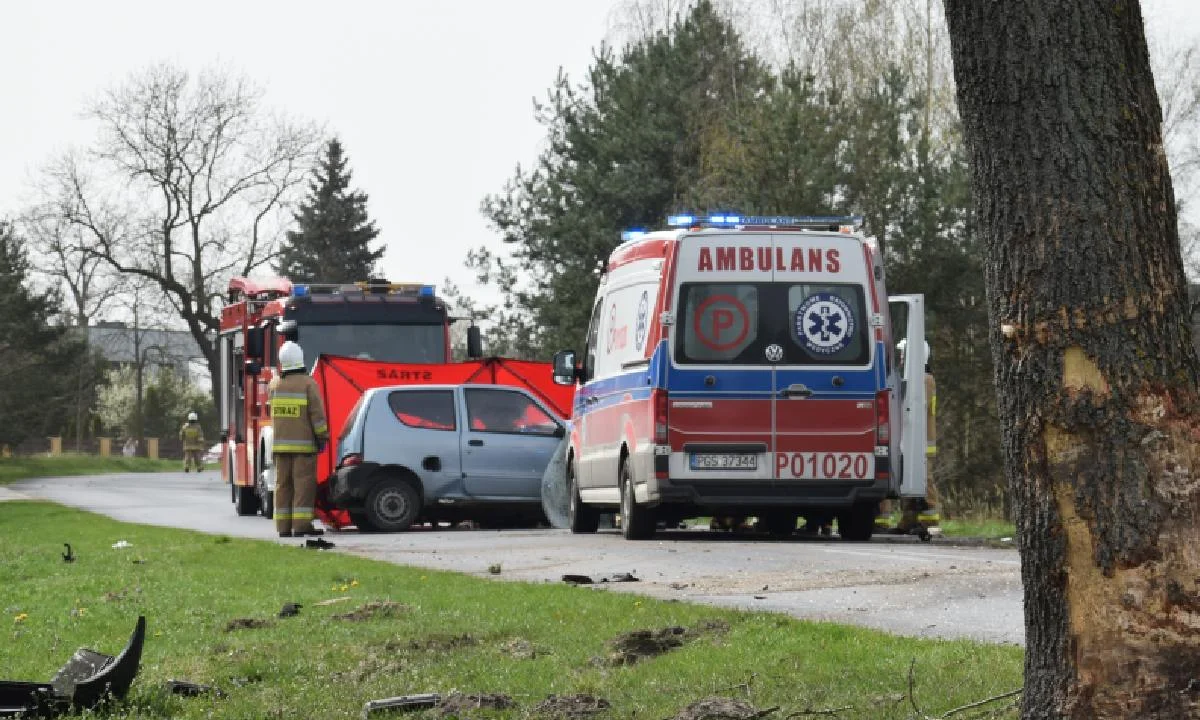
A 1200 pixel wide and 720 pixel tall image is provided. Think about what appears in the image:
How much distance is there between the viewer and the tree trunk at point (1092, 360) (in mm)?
4859

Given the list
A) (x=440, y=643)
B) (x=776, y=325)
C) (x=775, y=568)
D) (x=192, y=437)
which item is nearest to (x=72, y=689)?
(x=440, y=643)

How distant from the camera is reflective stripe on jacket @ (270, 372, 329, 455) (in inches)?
760

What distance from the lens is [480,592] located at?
11.3 meters

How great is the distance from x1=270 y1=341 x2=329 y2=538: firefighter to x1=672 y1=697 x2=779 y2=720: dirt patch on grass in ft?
44.0

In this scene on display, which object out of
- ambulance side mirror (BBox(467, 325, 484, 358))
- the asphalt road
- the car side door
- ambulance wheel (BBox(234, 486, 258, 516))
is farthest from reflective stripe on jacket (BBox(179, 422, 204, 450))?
the car side door

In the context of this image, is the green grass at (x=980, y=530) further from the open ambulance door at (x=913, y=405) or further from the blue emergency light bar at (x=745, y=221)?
the blue emergency light bar at (x=745, y=221)

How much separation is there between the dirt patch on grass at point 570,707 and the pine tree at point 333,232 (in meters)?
78.7

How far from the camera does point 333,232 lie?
86000 millimetres

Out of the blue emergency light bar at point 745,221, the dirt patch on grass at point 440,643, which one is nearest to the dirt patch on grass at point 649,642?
the dirt patch on grass at point 440,643

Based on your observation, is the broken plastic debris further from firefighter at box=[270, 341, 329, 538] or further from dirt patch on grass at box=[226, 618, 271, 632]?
firefighter at box=[270, 341, 329, 538]

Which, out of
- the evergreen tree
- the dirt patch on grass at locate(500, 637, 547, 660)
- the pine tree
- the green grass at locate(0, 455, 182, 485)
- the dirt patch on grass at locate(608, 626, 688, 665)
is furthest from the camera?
the pine tree

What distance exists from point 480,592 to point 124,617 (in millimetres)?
2042

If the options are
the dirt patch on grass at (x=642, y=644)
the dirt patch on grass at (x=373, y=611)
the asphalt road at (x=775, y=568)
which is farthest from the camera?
the asphalt road at (x=775, y=568)

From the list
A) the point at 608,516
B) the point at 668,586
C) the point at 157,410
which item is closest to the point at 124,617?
the point at 668,586
